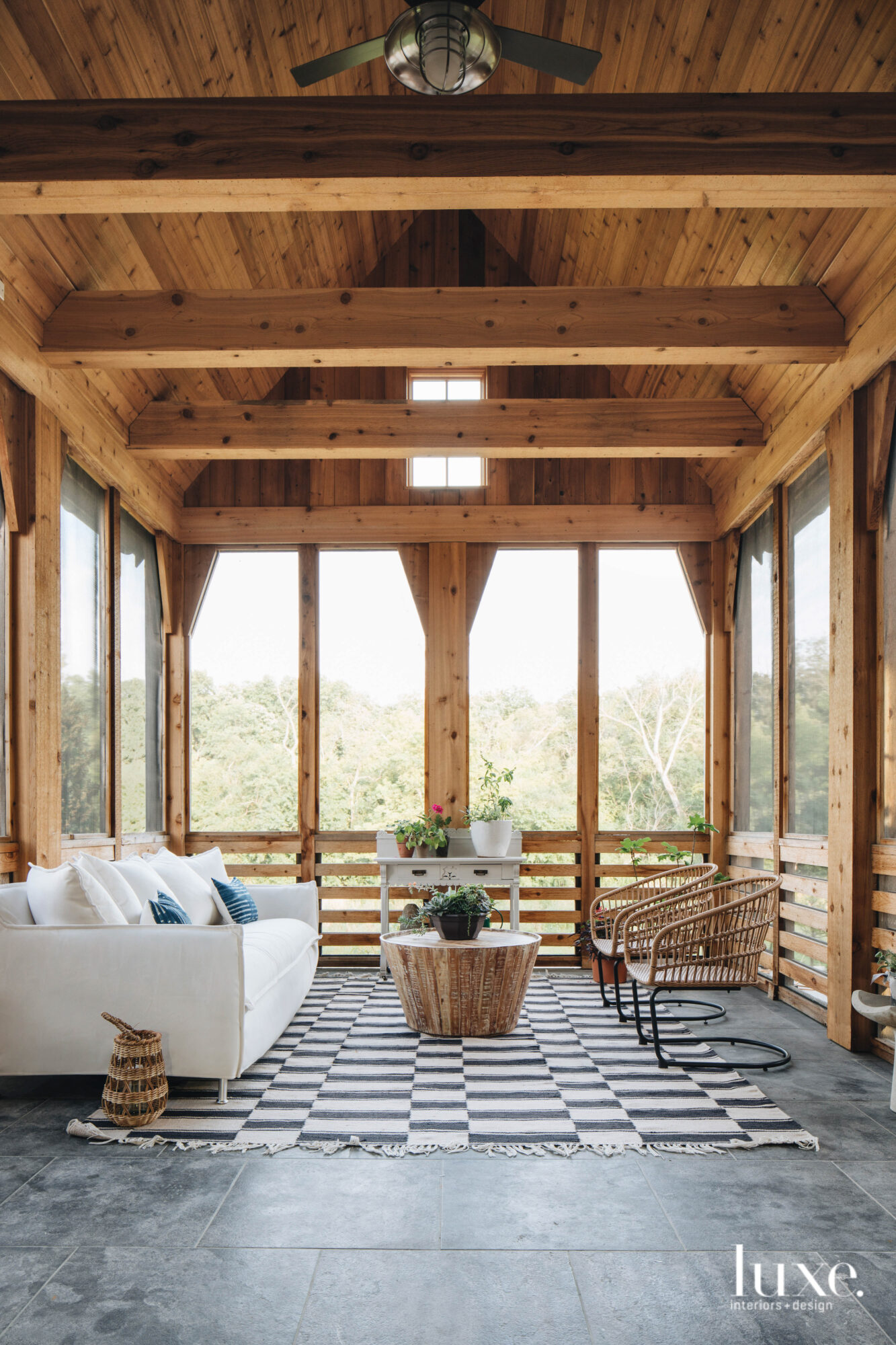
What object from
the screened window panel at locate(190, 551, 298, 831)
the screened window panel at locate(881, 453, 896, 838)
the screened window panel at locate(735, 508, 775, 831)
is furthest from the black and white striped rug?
the screened window panel at locate(190, 551, 298, 831)

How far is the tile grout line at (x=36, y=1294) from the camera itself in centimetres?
216

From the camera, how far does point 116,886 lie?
4.21 meters

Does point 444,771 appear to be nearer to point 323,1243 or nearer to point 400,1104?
point 400,1104

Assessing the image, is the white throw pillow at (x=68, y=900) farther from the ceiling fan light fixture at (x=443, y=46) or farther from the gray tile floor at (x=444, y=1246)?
the ceiling fan light fixture at (x=443, y=46)

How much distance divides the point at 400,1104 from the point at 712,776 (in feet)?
13.4

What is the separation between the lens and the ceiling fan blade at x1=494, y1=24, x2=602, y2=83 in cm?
303

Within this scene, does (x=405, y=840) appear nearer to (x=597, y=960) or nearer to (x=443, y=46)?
(x=597, y=960)

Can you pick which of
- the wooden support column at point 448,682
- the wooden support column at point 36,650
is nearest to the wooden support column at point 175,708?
the wooden support column at point 448,682

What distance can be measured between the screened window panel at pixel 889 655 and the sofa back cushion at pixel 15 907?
3575 mm

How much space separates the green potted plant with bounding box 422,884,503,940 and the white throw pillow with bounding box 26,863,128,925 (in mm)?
1546

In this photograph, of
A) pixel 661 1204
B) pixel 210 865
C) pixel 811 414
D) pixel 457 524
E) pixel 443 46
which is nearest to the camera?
pixel 661 1204

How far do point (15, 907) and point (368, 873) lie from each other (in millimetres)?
3464

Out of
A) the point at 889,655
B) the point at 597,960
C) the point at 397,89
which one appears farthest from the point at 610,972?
the point at 397,89

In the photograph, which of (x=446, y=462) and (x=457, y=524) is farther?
(x=446, y=462)
